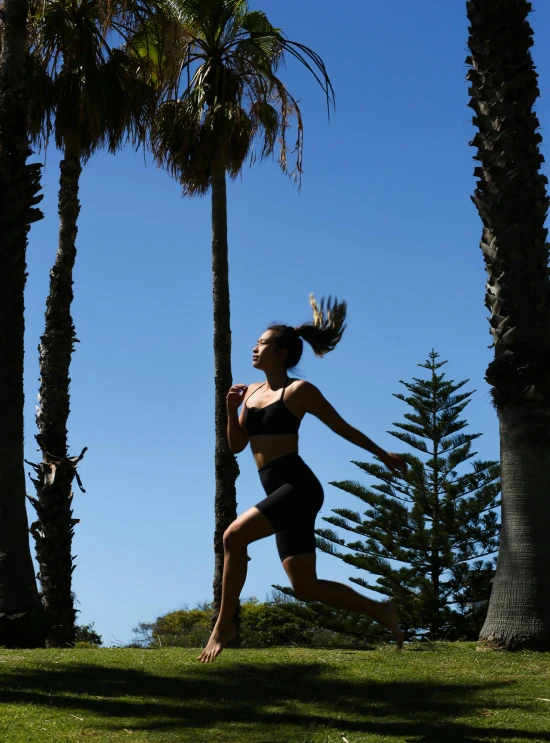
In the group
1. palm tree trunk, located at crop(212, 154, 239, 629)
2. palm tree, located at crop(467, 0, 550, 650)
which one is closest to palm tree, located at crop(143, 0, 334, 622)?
palm tree trunk, located at crop(212, 154, 239, 629)

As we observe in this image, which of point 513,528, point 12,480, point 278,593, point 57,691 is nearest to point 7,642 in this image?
point 12,480

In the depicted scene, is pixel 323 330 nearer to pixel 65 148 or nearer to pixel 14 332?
pixel 14 332

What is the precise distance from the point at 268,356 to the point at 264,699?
8.56ft

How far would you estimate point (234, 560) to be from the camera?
5543mm

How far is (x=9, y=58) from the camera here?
484 inches

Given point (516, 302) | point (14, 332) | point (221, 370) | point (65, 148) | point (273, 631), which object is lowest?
point (273, 631)

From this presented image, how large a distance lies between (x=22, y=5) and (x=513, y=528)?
30.1 feet

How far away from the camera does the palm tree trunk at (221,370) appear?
1531cm

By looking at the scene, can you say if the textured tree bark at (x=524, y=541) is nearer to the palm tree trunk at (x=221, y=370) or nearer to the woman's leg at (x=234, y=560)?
the woman's leg at (x=234, y=560)

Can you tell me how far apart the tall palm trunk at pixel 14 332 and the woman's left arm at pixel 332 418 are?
6782 millimetres

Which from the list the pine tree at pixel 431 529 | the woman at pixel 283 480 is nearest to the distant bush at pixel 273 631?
the pine tree at pixel 431 529

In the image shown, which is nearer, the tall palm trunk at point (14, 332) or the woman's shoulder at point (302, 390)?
the woman's shoulder at point (302, 390)

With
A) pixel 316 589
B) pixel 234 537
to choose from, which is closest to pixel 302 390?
pixel 234 537

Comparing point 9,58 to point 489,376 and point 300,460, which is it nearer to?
point 489,376
